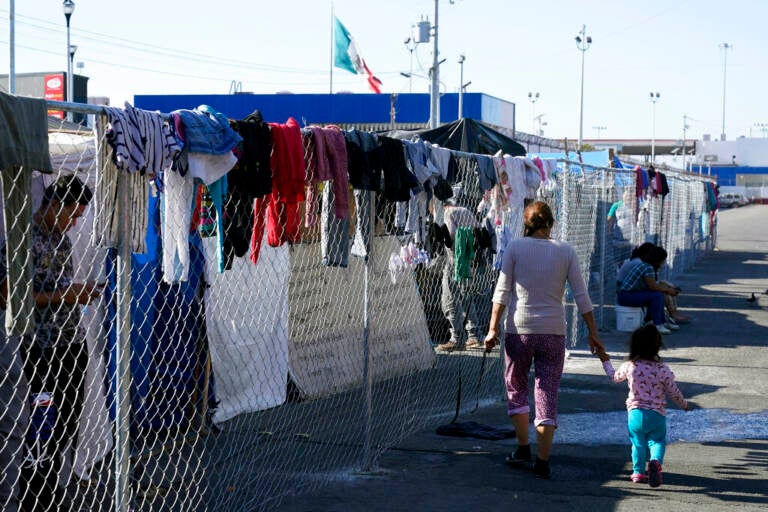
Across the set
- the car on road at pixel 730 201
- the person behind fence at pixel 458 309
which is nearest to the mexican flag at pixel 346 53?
the person behind fence at pixel 458 309

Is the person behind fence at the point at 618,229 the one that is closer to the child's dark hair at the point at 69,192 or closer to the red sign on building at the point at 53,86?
the child's dark hair at the point at 69,192

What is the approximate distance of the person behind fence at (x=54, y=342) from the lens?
507 centimetres

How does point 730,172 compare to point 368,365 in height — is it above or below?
above

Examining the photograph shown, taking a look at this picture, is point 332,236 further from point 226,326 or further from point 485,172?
point 485,172

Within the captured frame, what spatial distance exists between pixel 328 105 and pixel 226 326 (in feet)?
111

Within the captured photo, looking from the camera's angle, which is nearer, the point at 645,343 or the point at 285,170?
the point at 285,170

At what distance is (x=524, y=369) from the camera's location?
718 cm

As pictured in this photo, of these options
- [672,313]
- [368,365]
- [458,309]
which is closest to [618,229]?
[672,313]

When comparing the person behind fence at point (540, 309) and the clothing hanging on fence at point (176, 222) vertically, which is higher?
the clothing hanging on fence at point (176, 222)

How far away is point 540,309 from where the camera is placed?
7.05 meters

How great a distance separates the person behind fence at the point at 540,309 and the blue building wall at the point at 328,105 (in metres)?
33.8

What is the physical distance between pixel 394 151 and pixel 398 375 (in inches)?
173

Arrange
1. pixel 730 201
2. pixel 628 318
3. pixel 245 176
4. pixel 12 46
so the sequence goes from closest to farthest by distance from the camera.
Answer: pixel 245 176 → pixel 628 318 → pixel 12 46 → pixel 730 201

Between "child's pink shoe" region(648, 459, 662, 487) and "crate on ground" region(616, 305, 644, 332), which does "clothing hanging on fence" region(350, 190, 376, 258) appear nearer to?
"child's pink shoe" region(648, 459, 662, 487)
